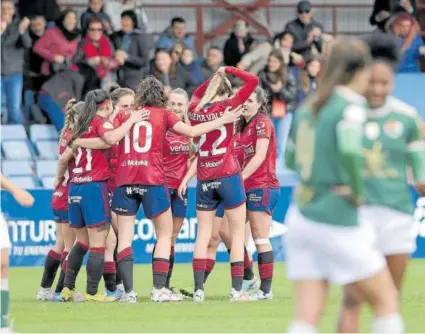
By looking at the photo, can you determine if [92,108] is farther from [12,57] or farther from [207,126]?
[12,57]

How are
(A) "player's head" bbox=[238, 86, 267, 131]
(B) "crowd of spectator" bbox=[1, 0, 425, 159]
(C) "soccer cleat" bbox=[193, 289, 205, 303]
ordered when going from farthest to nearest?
(B) "crowd of spectator" bbox=[1, 0, 425, 159] → (A) "player's head" bbox=[238, 86, 267, 131] → (C) "soccer cleat" bbox=[193, 289, 205, 303]

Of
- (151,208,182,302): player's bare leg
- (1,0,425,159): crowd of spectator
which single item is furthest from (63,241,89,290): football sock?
(1,0,425,159): crowd of spectator

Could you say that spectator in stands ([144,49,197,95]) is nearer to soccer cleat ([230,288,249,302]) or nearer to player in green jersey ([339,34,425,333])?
soccer cleat ([230,288,249,302])

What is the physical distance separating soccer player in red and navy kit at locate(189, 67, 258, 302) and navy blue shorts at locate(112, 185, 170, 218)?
0.38 meters

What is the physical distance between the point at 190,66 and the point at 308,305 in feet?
50.0

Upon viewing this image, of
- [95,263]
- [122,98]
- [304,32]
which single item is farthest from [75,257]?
[304,32]

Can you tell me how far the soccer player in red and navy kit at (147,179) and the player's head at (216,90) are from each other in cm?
23

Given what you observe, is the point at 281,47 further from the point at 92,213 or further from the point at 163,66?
the point at 92,213

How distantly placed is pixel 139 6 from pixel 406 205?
1523 centimetres

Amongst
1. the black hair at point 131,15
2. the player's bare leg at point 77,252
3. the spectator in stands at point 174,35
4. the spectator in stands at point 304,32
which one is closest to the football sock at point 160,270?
the player's bare leg at point 77,252

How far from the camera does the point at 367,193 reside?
8773 mm

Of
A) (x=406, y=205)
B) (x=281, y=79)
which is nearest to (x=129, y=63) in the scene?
(x=281, y=79)

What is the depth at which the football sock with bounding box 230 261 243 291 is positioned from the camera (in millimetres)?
13534

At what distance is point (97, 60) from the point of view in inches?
878
